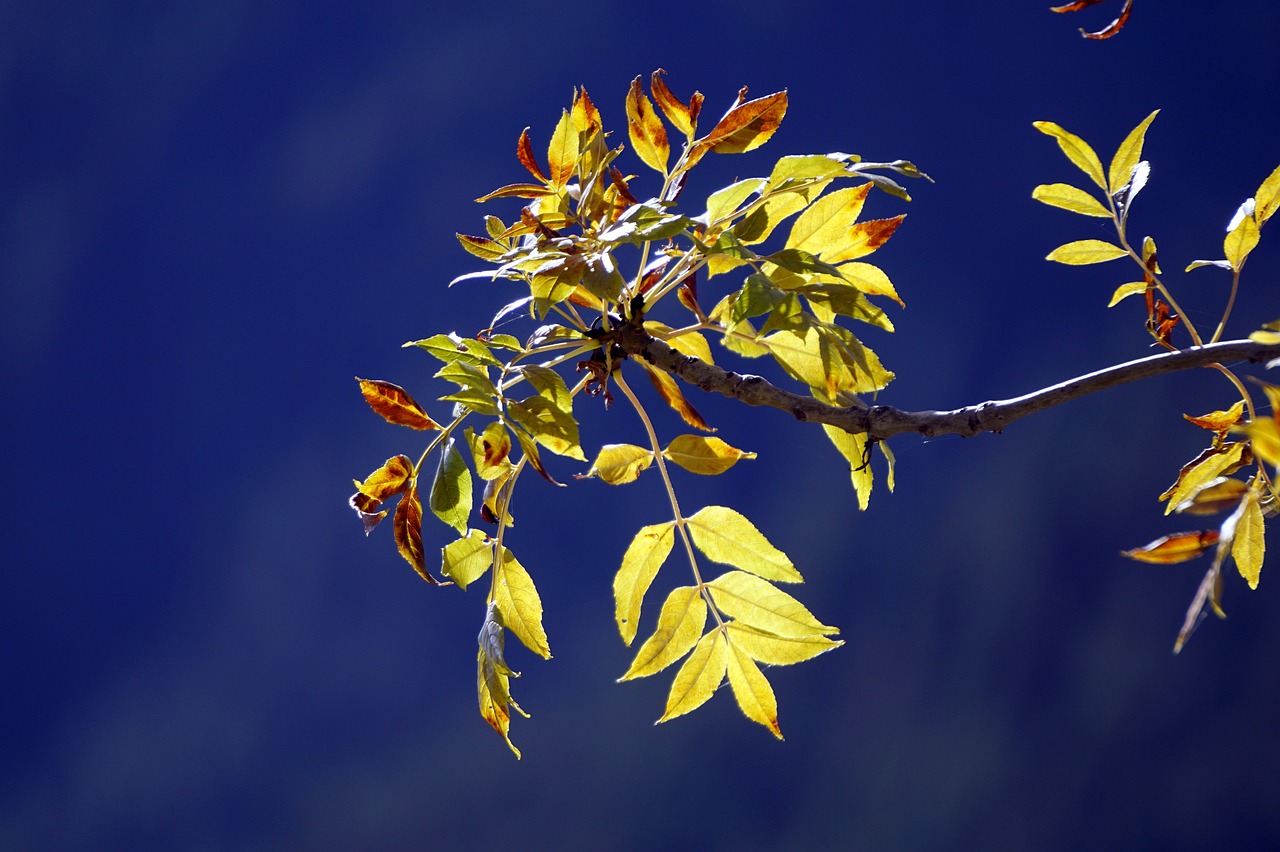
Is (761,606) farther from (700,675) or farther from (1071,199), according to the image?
(1071,199)

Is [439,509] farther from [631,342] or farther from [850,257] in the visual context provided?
[850,257]

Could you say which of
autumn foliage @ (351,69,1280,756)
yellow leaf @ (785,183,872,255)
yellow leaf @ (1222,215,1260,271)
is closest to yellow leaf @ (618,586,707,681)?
autumn foliage @ (351,69,1280,756)

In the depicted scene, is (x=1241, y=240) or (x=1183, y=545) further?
(x=1241, y=240)

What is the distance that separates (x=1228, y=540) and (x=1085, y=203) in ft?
0.92

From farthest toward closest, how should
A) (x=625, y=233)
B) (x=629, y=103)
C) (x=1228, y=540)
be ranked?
(x=629, y=103) < (x=625, y=233) < (x=1228, y=540)

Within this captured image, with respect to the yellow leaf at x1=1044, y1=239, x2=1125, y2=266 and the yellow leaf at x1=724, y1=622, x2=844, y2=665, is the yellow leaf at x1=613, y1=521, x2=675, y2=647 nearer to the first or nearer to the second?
the yellow leaf at x1=724, y1=622, x2=844, y2=665

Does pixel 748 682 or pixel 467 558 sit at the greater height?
pixel 467 558

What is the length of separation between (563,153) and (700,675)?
9.6 inches

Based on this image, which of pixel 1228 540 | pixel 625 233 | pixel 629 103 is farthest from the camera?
pixel 629 103

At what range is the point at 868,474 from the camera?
486 mm

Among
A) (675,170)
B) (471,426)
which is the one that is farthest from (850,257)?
(471,426)

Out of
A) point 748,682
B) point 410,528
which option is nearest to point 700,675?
point 748,682

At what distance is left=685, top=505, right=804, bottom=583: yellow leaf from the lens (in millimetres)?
476

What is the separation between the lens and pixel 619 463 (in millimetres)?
484
